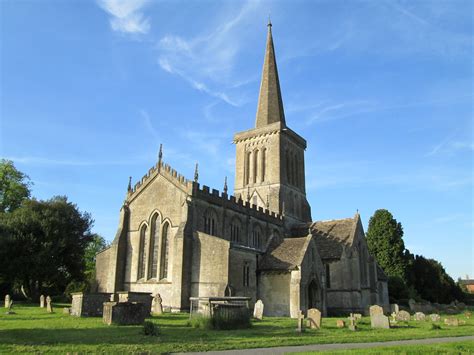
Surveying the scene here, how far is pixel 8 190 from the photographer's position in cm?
5028

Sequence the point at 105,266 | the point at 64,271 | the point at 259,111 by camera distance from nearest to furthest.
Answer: the point at 105,266, the point at 64,271, the point at 259,111

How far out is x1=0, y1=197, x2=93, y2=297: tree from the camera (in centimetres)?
3862

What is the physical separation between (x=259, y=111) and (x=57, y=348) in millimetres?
45476

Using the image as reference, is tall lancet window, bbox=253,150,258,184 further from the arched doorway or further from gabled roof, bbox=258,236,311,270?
the arched doorway

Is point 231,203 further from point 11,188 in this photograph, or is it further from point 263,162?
point 11,188

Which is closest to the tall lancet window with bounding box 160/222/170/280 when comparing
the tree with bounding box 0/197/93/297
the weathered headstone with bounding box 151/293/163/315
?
the weathered headstone with bounding box 151/293/163/315

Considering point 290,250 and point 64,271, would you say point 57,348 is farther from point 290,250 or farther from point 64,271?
point 64,271

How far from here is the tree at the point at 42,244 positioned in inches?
1521

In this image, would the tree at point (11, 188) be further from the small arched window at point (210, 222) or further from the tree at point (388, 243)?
the tree at point (388, 243)

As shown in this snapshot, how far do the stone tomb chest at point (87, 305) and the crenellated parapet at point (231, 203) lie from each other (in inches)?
468

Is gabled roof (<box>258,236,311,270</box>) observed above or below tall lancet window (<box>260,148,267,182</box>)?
below

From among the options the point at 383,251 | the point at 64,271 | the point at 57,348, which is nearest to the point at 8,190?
the point at 64,271

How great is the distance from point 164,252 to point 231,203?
24.6ft

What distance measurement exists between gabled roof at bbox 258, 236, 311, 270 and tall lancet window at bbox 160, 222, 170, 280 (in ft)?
24.8
